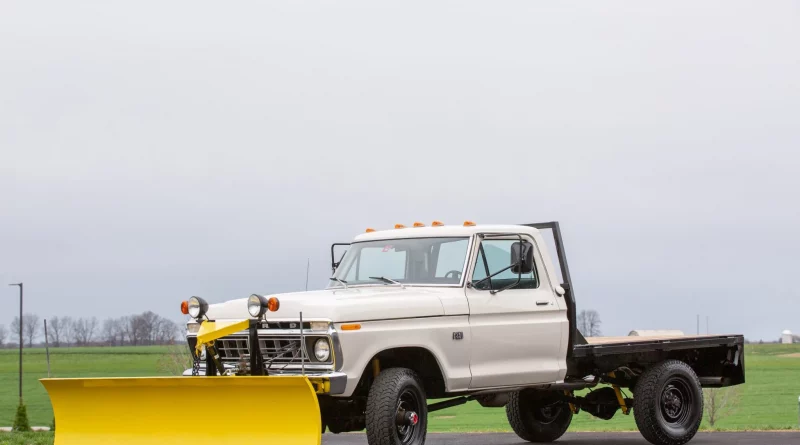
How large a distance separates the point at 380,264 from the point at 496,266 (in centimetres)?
126

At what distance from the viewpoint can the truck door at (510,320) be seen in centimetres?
1216

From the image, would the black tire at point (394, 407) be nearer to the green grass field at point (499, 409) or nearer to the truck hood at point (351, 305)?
the truck hood at point (351, 305)

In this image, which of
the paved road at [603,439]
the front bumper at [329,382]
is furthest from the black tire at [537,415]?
the front bumper at [329,382]

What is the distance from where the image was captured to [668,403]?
47.8 feet

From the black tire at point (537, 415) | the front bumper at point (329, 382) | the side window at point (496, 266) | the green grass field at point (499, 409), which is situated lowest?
the green grass field at point (499, 409)

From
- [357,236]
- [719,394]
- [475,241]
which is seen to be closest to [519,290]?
[475,241]

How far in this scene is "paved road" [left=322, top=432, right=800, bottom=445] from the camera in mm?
15125

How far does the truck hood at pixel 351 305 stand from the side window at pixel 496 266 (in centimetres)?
58

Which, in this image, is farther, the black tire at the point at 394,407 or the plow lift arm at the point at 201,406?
the black tire at the point at 394,407

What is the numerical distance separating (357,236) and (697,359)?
17.5ft

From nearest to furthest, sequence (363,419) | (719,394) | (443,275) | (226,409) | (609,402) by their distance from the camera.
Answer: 1. (226,409)
2. (363,419)
3. (443,275)
4. (609,402)
5. (719,394)

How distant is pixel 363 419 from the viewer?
1151 centimetres

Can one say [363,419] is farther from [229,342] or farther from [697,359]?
[697,359]

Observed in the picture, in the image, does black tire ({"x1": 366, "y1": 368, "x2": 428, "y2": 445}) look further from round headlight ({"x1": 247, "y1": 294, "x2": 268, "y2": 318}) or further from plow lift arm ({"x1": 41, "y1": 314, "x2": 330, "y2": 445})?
round headlight ({"x1": 247, "y1": 294, "x2": 268, "y2": 318})
